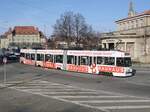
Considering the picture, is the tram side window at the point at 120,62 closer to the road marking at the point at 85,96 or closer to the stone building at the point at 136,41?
the road marking at the point at 85,96

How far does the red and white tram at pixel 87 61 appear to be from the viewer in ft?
127

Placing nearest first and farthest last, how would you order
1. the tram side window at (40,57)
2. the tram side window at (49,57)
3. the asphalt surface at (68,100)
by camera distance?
1. the asphalt surface at (68,100)
2. the tram side window at (49,57)
3. the tram side window at (40,57)

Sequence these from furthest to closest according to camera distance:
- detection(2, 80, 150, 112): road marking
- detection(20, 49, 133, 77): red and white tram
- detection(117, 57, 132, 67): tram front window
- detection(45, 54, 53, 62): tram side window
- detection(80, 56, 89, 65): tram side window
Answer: detection(45, 54, 53, 62): tram side window < detection(80, 56, 89, 65): tram side window < detection(20, 49, 133, 77): red and white tram < detection(117, 57, 132, 67): tram front window < detection(2, 80, 150, 112): road marking

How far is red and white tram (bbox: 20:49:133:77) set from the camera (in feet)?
127

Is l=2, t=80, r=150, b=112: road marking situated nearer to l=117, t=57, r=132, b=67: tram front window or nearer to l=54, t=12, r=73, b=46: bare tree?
l=117, t=57, r=132, b=67: tram front window

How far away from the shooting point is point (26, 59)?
6138cm

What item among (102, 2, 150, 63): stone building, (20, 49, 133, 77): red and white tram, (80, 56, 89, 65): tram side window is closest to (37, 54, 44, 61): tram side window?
(20, 49, 133, 77): red and white tram

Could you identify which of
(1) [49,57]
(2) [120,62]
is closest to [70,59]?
(1) [49,57]

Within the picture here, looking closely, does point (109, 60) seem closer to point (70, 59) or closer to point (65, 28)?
point (70, 59)

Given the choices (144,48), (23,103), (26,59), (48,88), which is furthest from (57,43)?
(23,103)

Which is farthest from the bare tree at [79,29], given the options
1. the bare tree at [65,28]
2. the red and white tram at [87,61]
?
the red and white tram at [87,61]

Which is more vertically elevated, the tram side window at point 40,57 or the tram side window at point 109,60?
the tram side window at point 40,57

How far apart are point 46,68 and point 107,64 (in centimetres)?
1449

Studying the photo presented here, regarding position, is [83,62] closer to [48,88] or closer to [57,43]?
[48,88]
